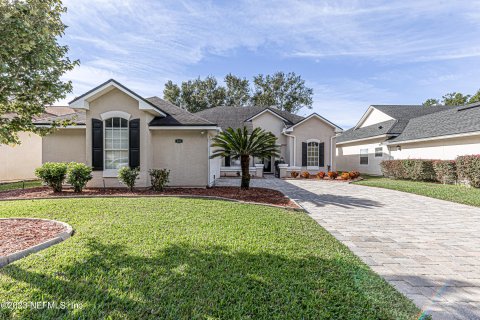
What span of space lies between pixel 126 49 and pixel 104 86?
2.25 m

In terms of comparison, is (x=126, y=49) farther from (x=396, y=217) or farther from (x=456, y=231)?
(x=456, y=231)

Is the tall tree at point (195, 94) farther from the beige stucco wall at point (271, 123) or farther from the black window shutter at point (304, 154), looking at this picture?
the black window shutter at point (304, 154)

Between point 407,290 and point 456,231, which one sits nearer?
point 407,290

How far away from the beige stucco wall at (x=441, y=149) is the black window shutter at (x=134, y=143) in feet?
64.1

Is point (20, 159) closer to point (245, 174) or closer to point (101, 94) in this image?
point (101, 94)

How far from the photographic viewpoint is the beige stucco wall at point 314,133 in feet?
70.1

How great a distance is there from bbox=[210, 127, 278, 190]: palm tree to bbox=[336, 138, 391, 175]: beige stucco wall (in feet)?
50.6

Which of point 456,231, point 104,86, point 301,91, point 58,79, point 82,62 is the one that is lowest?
point 456,231

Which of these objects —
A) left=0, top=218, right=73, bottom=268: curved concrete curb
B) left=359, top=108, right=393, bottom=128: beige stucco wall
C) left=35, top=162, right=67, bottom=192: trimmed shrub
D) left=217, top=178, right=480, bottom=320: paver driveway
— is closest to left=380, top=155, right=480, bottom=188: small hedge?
left=217, top=178, right=480, bottom=320: paver driveway

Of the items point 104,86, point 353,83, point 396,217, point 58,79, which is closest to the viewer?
point 58,79

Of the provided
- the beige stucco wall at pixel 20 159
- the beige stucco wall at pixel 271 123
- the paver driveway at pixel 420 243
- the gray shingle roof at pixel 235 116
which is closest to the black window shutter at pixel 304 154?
the beige stucco wall at pixel 271 123

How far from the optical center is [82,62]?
231 inches

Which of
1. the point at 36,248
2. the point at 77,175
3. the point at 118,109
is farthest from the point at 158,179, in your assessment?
the point at 36,248

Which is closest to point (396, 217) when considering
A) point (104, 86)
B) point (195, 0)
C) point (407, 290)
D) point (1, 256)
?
point (407, 290)
